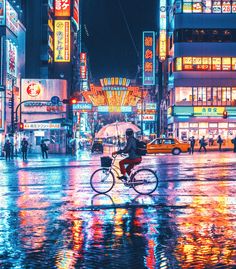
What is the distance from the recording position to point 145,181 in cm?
1714

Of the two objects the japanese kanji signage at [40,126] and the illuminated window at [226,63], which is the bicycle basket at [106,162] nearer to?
the japanese kanji signage at [40,126]

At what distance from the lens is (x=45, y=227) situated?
1083cm

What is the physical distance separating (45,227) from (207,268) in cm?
420

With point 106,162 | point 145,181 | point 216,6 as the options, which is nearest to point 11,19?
point 216,6

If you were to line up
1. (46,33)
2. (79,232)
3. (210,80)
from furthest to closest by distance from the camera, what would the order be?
(46,33), (210,80), (79,232)

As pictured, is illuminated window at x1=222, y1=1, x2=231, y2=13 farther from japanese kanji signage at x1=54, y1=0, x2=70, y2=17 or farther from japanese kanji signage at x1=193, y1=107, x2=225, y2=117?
japanese kanji signage at x1=54, y1=0, x2=70, y2=17

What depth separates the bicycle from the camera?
55.9 ft

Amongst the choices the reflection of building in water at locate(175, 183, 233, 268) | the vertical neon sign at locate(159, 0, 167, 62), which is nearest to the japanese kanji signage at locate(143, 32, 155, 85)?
the vertical neon sign at locate(159, 0, 167, 62)

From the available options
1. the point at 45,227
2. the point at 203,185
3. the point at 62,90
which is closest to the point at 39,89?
the point at 62,90

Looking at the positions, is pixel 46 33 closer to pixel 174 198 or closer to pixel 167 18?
pixel 167 18

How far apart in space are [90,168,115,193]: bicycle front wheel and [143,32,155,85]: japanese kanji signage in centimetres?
6795

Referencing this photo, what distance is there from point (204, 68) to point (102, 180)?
62.9m

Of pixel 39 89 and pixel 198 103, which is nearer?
pixel 39 89

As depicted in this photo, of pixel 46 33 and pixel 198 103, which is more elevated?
pixel 46 33
